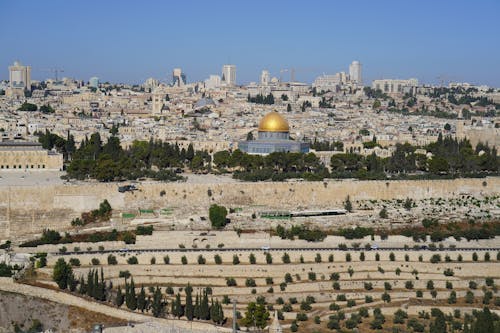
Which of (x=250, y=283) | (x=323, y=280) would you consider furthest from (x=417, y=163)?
(x=250, y=283)

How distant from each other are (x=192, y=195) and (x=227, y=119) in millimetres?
33127

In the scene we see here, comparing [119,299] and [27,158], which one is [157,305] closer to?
[119,299]

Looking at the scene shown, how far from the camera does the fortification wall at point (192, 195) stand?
35.9 meters

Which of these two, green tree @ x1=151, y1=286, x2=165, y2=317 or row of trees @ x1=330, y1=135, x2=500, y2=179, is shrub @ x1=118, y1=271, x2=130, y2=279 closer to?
green tree @ x1=151, y1=286, x2=165, y2=317

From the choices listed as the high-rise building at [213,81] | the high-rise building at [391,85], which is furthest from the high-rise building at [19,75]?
the high-rise building at [391,85]

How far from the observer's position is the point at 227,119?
71.8m

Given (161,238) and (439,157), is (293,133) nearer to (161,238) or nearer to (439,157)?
(439,157)

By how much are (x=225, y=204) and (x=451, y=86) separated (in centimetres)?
9125

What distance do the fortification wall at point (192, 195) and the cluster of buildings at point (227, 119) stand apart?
7.65 meters

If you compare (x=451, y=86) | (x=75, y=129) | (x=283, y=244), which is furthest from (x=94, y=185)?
(x=451, y=86)

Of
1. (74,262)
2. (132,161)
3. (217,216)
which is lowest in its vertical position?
(74,262)

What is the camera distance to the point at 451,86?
411 feet

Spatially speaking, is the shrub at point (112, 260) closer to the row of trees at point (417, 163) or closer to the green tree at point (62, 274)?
the green tree at point (62, 274)

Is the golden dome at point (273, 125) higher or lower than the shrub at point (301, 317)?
higher
